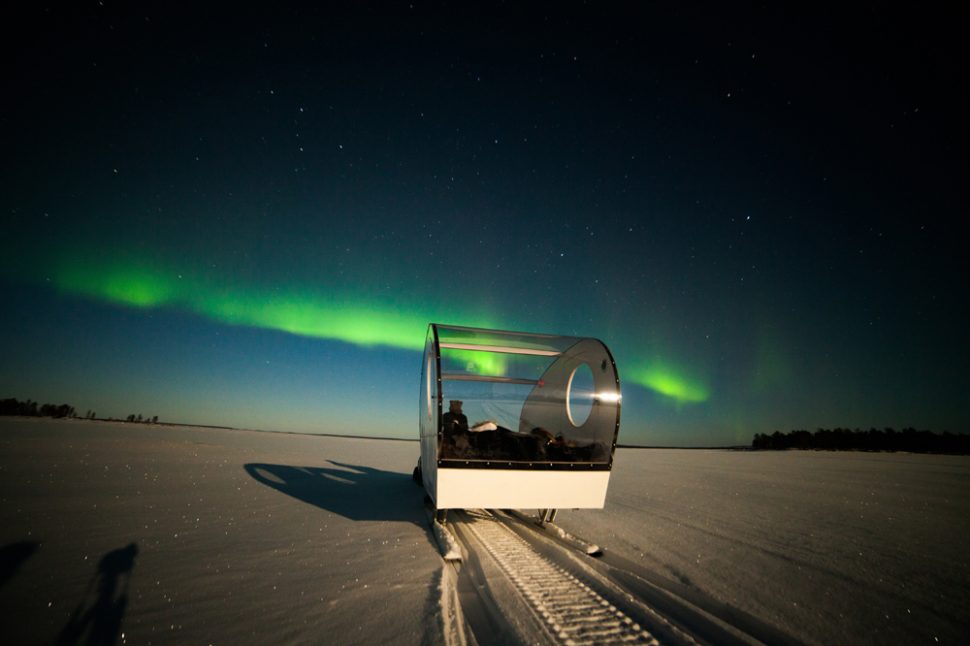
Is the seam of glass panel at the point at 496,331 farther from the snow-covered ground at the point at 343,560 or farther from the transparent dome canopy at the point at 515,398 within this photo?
the snow-covered ground at the point at 343,560

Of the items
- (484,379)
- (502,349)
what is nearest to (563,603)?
(484,379)

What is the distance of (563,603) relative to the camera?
3.06 meters

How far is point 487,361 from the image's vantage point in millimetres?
6379

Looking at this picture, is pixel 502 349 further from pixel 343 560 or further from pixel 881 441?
pixel 881 441

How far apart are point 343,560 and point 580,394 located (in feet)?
13.1

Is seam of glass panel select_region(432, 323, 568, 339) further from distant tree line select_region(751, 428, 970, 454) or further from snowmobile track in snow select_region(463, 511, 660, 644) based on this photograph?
distant tree line select_region(751, 428, 970, 454)

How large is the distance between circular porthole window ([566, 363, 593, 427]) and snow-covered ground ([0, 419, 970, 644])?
1707 millimetres

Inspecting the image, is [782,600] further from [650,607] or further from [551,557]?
[551,557]

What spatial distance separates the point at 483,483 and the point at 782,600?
3.01 meters

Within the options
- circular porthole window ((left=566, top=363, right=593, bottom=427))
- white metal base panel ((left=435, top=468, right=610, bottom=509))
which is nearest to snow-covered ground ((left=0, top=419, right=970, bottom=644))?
white metal base panel ((left=435, top=468, right=610, bottom=509))

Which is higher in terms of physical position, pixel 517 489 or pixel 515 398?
pixel 515 398

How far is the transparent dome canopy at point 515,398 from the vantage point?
4926mm

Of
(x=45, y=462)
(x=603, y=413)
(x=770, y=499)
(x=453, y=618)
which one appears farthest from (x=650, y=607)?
(x=45, y=462)

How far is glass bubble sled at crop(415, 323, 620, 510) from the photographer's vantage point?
4551 millimetres
